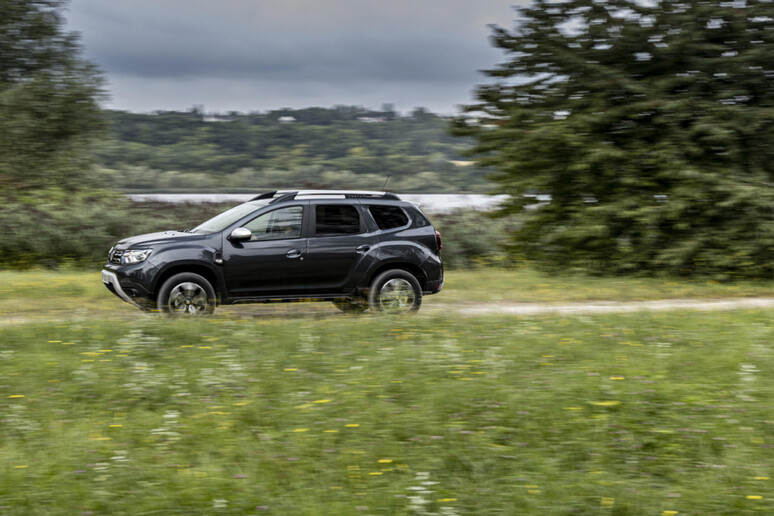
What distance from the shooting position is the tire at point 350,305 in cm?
1060

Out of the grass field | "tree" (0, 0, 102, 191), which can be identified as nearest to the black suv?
the grass field

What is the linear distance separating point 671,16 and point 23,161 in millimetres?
16650

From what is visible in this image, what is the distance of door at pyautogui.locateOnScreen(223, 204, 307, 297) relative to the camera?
997 cm

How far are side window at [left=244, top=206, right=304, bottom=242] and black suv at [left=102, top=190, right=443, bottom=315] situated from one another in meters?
0.01

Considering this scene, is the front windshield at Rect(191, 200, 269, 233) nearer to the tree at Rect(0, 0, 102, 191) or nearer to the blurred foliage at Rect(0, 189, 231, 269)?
the blurred foliage at Rect(0, 189, 231, 269)

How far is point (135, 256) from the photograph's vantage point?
31.6 ft

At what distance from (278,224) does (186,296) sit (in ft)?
4.96

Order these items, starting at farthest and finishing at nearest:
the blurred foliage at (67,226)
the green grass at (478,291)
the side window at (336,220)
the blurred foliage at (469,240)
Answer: the blurred foliage at (469,240)
the blurred foliage at (67,226)
the green grass at (478,291)
the side window at (336,220)

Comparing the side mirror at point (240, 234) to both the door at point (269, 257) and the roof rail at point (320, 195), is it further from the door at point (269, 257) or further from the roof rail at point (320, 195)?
the roof rail at point (320, 195)

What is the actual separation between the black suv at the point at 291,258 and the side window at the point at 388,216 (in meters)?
0.01

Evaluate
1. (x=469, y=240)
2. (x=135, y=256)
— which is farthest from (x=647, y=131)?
(x=135, y=256)

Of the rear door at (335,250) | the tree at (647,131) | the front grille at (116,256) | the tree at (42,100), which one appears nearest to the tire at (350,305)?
the rear door at (335,250)

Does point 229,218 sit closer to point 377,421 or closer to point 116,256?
point 116,256

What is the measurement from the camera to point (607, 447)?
5.97m
